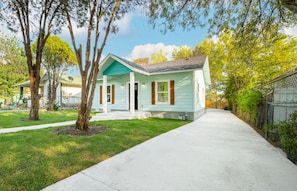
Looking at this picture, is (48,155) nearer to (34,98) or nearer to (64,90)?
(34,98)

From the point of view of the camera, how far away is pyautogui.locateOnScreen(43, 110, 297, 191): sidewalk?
248 cm

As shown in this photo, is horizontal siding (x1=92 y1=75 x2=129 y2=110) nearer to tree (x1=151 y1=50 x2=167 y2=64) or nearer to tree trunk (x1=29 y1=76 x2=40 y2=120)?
tree trunk (x1=29 y1=76 x2=40 y2=120)

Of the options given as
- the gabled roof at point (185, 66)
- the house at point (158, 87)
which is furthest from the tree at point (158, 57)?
the house at point (158, 87)

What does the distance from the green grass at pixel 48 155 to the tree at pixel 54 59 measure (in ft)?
42.7

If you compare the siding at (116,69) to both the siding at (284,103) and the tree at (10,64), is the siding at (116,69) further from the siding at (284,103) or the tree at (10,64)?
the tree at (10,64)

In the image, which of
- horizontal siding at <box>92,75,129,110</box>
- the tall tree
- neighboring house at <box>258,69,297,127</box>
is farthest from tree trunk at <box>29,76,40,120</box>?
neighboring house at <box>258,69,297,127</box>

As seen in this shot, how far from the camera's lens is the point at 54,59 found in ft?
53.1

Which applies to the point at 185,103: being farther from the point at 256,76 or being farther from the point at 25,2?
the point at 25,2

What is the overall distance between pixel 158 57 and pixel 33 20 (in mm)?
24781

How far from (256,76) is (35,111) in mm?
17948

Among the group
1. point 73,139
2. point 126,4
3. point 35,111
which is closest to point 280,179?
point 73,139

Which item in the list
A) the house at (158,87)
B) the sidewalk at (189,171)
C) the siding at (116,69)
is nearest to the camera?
the sidewalk at (189,171)

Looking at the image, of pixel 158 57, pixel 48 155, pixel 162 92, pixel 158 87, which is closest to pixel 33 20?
pixel 158 87

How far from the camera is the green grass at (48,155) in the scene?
260 centimetres
